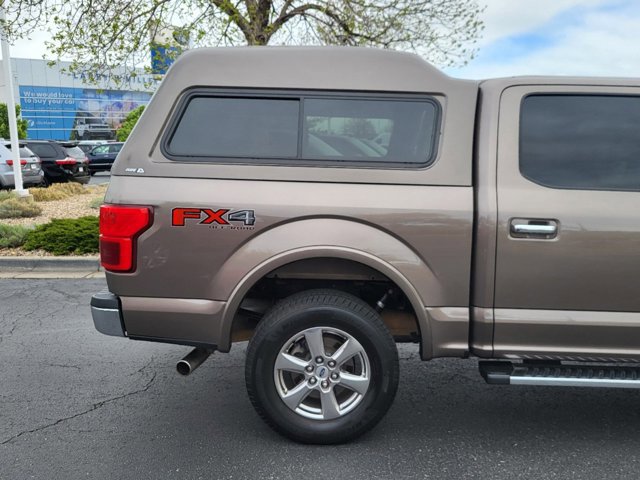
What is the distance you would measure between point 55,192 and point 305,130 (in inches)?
509

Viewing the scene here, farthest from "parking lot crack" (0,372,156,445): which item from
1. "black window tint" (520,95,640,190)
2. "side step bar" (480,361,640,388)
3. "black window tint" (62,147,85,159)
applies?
"black window tint" (62,147,85,159)

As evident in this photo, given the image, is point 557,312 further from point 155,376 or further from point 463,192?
point 155,376

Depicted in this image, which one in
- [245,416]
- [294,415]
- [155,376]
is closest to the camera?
[294,415]

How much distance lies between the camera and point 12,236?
8711 mm

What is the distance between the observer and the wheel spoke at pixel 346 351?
3111 millimetres

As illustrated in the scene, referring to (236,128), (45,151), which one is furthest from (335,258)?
(45,151)

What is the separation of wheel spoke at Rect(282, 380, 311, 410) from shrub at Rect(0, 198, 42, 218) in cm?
983

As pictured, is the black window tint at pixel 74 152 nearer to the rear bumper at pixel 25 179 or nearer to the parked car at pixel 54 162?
the parked car at pixel 54 162

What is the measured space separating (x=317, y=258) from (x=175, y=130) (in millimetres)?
1052

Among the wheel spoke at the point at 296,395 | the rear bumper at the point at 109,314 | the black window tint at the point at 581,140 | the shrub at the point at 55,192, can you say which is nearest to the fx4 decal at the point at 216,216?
the rear bumper at the point at 109,314

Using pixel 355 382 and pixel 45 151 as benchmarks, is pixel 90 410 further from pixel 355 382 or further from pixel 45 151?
pixel 45 151

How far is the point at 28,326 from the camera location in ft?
18.2

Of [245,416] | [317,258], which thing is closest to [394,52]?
[317,258]

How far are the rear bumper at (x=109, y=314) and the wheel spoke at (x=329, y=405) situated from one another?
1172mm
